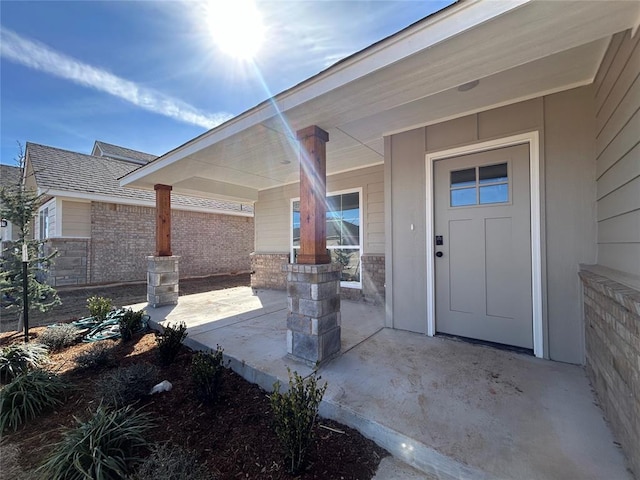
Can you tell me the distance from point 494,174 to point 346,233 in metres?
3.19

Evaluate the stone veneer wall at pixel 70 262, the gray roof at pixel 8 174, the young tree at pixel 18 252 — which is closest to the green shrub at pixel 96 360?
the young tree at pixel 18 252

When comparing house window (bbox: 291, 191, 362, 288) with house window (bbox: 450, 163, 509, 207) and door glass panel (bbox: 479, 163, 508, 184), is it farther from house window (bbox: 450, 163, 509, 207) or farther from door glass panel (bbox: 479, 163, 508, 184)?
door glass panel (bbox: 479, 163, 508, 184)

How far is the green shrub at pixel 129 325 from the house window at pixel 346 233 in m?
3.61

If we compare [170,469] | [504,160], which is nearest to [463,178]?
[504,160]

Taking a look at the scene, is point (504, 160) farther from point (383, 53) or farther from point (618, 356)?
point (618, 356)

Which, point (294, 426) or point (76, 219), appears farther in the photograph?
point (76, 219)

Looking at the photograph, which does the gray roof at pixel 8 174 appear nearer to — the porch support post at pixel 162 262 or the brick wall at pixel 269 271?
the porch support post at pixel 162 262

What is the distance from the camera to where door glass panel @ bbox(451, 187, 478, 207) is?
3236 millimetres

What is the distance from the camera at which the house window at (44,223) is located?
916 cm

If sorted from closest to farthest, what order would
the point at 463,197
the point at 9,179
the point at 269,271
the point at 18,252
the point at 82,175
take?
the point at 463,197, the point at 18,252, the point at 269,271, the point at 82,175, the point at 9,179

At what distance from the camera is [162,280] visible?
5.30 meters

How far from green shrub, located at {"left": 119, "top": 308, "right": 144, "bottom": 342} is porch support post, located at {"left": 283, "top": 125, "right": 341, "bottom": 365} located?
104 inches

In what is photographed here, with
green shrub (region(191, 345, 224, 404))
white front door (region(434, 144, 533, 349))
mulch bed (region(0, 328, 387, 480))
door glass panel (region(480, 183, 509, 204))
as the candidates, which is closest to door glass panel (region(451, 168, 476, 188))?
white front door (region(434, 144, 533, 349))

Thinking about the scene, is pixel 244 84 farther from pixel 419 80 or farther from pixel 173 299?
pixel 173 299
